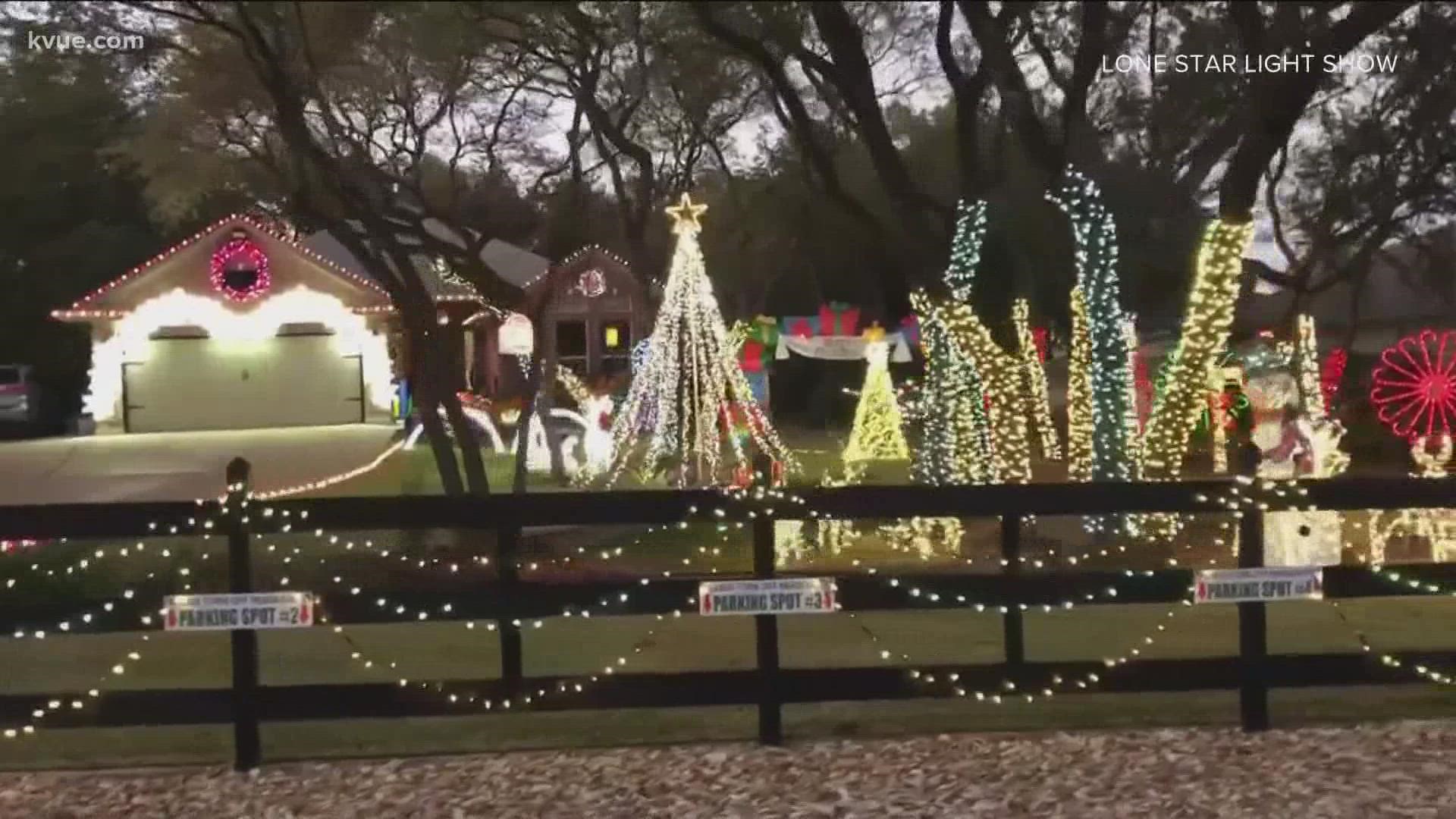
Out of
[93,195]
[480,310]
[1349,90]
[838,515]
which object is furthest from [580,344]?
[838,515]

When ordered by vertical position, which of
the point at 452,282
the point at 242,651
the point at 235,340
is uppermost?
the point at 452,282

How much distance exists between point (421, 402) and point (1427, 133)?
1312 cm

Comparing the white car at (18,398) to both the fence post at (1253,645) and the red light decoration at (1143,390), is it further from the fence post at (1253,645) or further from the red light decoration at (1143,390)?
the fence post at (1253,645)

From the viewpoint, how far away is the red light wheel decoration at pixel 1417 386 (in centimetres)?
1405

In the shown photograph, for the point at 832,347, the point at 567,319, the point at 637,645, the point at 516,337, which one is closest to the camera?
the point at 637,645

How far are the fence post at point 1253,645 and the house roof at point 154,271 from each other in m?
23.4

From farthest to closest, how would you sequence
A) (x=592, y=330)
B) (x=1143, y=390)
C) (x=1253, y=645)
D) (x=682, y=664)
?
(x=592, y=330) → (x=1143, y=390) → (x=682, y=664) → (x=1253, y=645)

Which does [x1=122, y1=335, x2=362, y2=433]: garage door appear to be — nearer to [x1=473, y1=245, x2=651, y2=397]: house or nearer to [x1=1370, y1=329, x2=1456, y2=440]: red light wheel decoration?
[x1=473, y1=245, x2=651, y2=397]: house

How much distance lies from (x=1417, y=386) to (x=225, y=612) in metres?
11.7

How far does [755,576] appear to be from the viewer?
6.58 m

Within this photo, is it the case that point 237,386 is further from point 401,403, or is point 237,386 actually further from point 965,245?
point 965,245

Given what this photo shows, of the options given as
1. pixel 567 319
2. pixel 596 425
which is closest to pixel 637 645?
pixel 596 425

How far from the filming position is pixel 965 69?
1418 centimetres

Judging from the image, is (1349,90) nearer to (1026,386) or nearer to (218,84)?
(1026,386)
